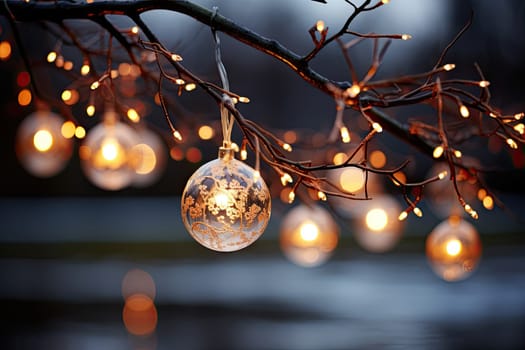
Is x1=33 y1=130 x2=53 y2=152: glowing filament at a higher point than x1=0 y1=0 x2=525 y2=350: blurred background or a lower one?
lower

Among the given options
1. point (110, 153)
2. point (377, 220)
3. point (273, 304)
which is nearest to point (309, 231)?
point (377, 220)

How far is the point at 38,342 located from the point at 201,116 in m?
2.97

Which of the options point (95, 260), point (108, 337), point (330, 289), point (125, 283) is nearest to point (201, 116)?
point (108, 337)

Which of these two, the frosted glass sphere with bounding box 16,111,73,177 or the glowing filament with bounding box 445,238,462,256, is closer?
the glowing filament with bounding box 445,238,462,256

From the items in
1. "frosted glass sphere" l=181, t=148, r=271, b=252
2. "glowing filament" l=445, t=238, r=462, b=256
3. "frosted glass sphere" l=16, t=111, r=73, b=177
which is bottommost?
"frosted glass sphere" l=181, t=148, r=271, b=252

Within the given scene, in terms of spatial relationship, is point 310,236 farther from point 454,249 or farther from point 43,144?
point 43,144

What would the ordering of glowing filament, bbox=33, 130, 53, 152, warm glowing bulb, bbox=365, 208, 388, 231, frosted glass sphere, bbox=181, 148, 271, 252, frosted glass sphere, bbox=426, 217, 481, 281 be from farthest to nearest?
warm glowing bulb, bbox=365, 208, 388, 231 < glowing filament, bbox=33, 130, 53, 152 < frosted glass sphere, bbox=426, 217, 481, 281 < frosted glass sphere, bbox=181, 148, 271, 252

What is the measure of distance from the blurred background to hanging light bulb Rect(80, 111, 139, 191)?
4.4 inches

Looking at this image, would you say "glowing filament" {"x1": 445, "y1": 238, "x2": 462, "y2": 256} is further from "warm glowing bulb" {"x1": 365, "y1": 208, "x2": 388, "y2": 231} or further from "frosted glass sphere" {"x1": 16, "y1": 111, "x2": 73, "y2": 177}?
"frosted glass sphere" {"x1": 16, "y1": 111, "x2": 73, "y2": 177}

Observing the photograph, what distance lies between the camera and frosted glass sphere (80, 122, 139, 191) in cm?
219

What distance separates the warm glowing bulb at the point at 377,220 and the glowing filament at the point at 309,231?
369mm

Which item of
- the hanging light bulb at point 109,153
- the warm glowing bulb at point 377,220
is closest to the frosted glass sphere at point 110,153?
the hanging light bulb at point 109,153

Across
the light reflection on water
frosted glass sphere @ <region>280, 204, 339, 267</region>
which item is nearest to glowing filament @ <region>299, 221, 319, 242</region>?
frosted glass sphere @ <region>280, 204, 339, 267</region>

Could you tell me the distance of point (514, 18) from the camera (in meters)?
7.64
